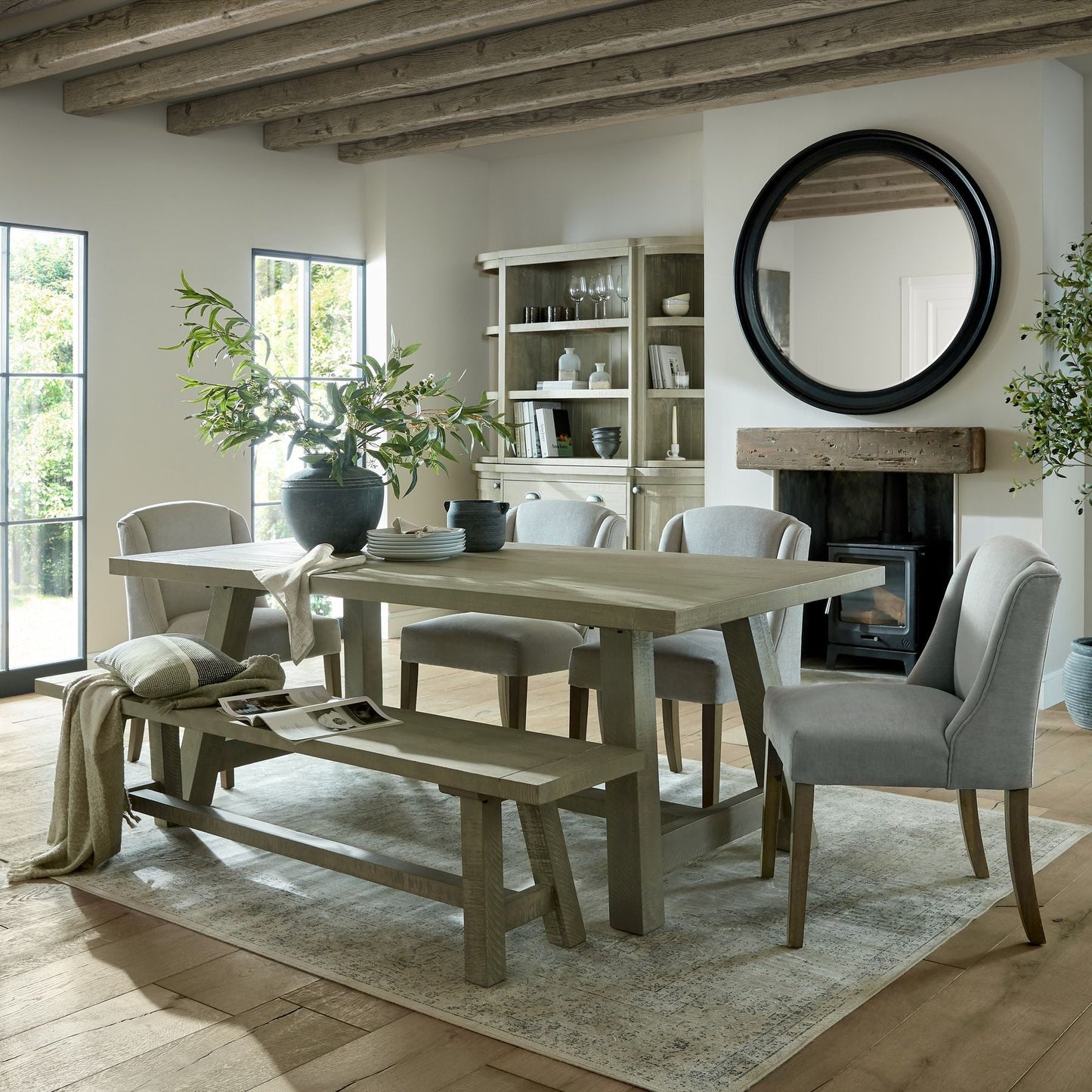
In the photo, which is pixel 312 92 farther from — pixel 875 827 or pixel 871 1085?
pixel 871 1085

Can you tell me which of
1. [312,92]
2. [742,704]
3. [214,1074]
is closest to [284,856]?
[214,1074]

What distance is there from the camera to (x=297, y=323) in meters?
6.67

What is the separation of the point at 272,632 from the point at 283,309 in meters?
2.91

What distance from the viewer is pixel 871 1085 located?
2.21m

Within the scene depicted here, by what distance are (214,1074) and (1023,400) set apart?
378cm

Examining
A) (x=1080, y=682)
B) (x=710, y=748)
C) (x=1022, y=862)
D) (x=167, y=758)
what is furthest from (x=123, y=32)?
(x=1080, y=682)

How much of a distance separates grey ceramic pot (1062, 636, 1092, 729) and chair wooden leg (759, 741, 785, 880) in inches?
81.7

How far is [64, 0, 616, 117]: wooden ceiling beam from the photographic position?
4070 millimetres

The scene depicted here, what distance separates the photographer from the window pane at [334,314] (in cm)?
675

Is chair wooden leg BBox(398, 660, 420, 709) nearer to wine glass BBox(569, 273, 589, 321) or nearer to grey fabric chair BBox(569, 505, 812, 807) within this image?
grey fabric chair BBox(569, 505, 812, 807)

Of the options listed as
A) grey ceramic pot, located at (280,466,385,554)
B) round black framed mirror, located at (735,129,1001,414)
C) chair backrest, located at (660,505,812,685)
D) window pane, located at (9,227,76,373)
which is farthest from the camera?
window pane, located at (9,227,76,373)

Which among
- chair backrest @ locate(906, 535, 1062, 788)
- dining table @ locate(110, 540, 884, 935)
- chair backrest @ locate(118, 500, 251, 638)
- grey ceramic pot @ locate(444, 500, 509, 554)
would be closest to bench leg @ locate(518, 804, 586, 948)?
dining table @ locate(110, 540, 884, 935)

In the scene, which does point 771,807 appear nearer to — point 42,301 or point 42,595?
point 42,595

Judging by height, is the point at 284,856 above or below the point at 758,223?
below
